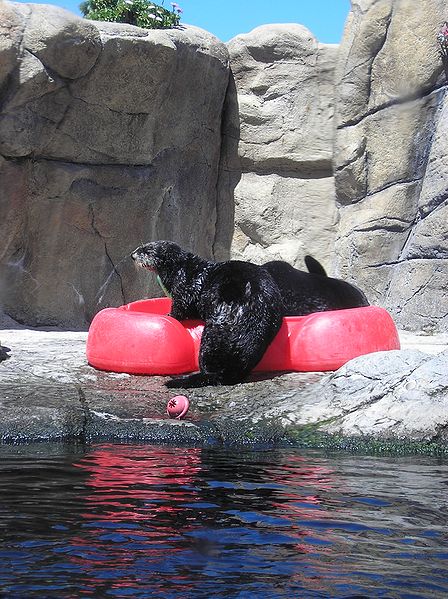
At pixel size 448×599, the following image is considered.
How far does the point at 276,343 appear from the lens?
7207 millimetres

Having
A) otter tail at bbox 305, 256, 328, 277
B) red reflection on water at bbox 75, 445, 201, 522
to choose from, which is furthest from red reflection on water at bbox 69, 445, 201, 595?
otter tail at bbox 305, 256, 328, 277

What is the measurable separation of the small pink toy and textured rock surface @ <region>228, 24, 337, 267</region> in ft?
16.5

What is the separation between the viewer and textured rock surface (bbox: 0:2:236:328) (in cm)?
925

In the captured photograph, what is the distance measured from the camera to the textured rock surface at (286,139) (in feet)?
35.9

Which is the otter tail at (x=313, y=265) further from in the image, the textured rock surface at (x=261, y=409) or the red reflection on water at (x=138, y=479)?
the red reflection on water at (x=138, y=479)

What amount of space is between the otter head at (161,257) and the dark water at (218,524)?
8.28 feet

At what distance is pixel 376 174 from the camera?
10.4 meters

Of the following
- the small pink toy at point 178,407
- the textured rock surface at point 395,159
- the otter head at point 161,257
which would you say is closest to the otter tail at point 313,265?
the textured rock surface at point 395,159

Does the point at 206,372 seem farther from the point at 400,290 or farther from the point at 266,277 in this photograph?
the point at 400,290

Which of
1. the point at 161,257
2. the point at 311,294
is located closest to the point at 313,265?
the point at 311,294

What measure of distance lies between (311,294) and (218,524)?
4.61m

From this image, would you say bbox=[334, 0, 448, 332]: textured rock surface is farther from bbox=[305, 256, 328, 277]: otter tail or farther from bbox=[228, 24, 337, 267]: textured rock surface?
bbox=[305, 256, 328, 277]: otter tail

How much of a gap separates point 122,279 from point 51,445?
4.96 m

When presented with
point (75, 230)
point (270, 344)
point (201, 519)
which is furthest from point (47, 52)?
point (201, 519)
